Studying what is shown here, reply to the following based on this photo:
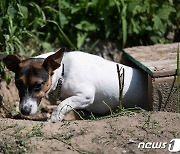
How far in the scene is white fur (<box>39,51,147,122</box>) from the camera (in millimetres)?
5164

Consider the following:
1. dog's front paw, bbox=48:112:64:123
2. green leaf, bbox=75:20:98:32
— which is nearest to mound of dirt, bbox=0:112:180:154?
dog's front paw, bbox=48:112:64:123

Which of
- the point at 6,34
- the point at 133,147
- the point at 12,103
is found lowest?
the point at 12,103

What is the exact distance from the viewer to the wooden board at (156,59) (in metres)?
5.19

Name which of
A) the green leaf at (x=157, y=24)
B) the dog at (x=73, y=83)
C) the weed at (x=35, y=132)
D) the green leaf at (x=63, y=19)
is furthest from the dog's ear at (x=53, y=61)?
the green leaf at (x=157, y=24)

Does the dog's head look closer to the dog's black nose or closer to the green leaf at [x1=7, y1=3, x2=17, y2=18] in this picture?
the dog's black nose

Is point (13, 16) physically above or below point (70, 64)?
above

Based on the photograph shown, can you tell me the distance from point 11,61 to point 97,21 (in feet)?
6.80

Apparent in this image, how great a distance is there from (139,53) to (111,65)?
0.54 meters

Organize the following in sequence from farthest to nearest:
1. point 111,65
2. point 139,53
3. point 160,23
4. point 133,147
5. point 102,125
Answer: point 160,23 → point 139,53 → point 111,65 → point 102,125 → point 133,147

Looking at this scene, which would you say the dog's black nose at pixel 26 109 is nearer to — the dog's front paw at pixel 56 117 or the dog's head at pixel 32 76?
the dog's head at pixel 32 76

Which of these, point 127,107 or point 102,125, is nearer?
point 102,125

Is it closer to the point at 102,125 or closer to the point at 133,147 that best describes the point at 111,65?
the point at 102,125

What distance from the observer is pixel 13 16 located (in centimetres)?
567

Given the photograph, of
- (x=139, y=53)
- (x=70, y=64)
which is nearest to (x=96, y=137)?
(x=70, y=64)
